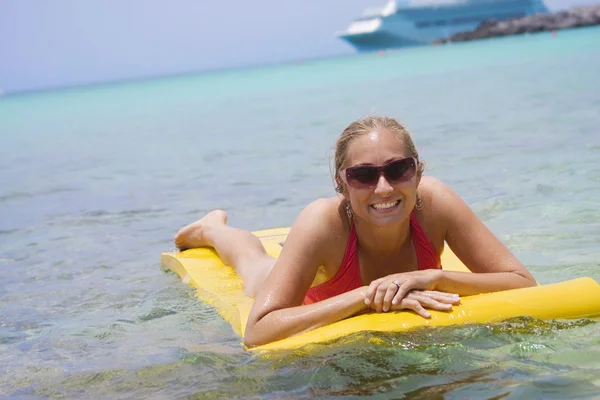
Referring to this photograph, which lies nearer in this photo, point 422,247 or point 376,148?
point 376,148

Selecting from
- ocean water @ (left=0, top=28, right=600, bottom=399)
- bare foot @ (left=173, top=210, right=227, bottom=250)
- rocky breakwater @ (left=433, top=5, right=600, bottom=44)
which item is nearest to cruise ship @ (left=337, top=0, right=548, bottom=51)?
rocky breakwater @ (left=433, top=5, right=600, bottom=44)

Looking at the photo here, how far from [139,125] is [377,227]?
17.5m

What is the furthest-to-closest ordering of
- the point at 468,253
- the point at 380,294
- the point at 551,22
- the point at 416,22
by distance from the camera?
the point at 416,22 < the point at 551,22 < the point at 468,253 < the point at 380,294

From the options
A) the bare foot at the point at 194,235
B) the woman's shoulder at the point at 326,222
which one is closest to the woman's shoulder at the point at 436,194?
the woman's shoulder at the point at 326,222

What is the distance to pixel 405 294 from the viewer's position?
3.05 m

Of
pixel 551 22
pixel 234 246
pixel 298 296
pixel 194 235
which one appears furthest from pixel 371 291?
pixel 551 22

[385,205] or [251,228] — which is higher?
[385,205]

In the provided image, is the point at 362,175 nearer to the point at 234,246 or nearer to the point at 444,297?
the point at 444,297

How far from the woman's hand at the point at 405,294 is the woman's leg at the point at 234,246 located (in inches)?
36.1

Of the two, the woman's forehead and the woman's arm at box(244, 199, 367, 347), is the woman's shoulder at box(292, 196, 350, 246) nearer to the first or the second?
the woman's arm at box(244, 199, 367, 347)

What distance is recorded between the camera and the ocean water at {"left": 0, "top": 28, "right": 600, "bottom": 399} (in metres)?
2.85

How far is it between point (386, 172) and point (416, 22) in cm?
7010

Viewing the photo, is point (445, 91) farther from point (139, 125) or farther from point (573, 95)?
point (139, 125)

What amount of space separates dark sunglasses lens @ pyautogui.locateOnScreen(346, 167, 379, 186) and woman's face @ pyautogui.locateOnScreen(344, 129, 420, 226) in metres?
0.02
